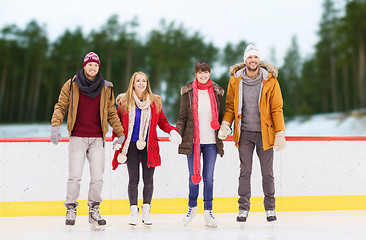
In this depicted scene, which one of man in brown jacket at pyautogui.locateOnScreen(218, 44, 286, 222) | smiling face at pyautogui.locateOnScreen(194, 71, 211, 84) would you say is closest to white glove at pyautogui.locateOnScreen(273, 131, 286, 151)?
man in brown jacket at pyautogui.locateOnScreen(218, 44, 286, 222)

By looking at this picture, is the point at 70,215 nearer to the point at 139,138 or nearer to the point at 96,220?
the point at 96,220

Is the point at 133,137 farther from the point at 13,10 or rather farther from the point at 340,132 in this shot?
the point at 13,10

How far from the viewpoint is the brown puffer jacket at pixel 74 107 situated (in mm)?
2662

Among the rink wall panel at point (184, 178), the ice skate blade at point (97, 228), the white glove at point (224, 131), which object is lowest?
the ice skate blade at point (97, 228)

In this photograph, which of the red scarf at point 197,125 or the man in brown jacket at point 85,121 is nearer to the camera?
the man in brown jacket at point 85,121

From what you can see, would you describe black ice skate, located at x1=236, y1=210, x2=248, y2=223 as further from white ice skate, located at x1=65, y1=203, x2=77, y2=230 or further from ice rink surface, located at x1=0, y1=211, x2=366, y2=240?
white ice skate, located at x1=65, y1=203, x2=77, y2=230

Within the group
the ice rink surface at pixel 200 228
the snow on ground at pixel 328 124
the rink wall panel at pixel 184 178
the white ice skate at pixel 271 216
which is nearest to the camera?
the ice rink surface at pixel 200 228

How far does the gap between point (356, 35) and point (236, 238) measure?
20200 millimetres

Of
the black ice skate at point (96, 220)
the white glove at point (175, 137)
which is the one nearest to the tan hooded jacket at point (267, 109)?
the white glove at point (175, 137)

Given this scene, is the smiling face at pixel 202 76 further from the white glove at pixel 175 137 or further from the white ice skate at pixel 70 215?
the white ice skate at pixel 70 215

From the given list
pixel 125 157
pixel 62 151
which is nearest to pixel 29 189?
pixel 62 151

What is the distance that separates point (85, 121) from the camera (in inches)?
106

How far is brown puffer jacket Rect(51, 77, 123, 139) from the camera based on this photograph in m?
2.66

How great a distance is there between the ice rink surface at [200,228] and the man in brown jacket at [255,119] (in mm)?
194
